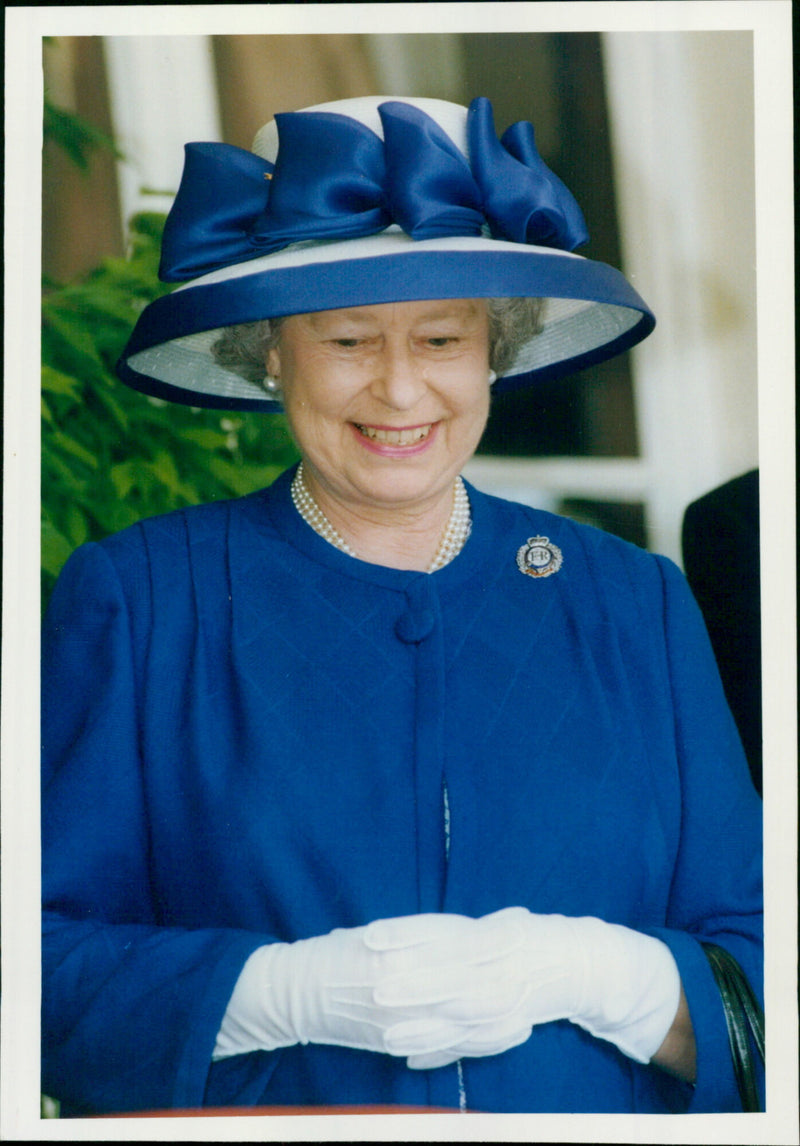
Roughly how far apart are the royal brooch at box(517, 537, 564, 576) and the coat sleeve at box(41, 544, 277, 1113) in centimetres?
51

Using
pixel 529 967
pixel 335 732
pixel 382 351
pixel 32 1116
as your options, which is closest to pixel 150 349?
pixel 382 351

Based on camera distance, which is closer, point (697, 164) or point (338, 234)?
point (338, 234)

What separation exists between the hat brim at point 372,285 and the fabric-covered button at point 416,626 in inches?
16.0

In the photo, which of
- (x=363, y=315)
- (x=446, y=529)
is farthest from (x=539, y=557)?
(x=363, y=315)

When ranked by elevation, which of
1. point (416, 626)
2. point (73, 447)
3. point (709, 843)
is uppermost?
point (73, 447)

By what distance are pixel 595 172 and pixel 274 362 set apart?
0.56m

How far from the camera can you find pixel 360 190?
1445 mm

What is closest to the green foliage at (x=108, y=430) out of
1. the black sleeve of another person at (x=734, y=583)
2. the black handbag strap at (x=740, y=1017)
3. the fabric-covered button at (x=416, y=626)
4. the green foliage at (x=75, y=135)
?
the green foliage at (x=75, y=135)

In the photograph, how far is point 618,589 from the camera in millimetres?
1691

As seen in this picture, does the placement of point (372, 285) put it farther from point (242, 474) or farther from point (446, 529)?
point (242, 474)

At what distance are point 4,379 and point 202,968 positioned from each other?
0.87 m

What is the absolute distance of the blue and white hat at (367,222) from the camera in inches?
55.9

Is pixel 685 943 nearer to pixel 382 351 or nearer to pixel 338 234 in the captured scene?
pixel 382 351

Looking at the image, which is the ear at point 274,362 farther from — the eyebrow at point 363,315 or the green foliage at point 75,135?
the green foliage at point 75,135
